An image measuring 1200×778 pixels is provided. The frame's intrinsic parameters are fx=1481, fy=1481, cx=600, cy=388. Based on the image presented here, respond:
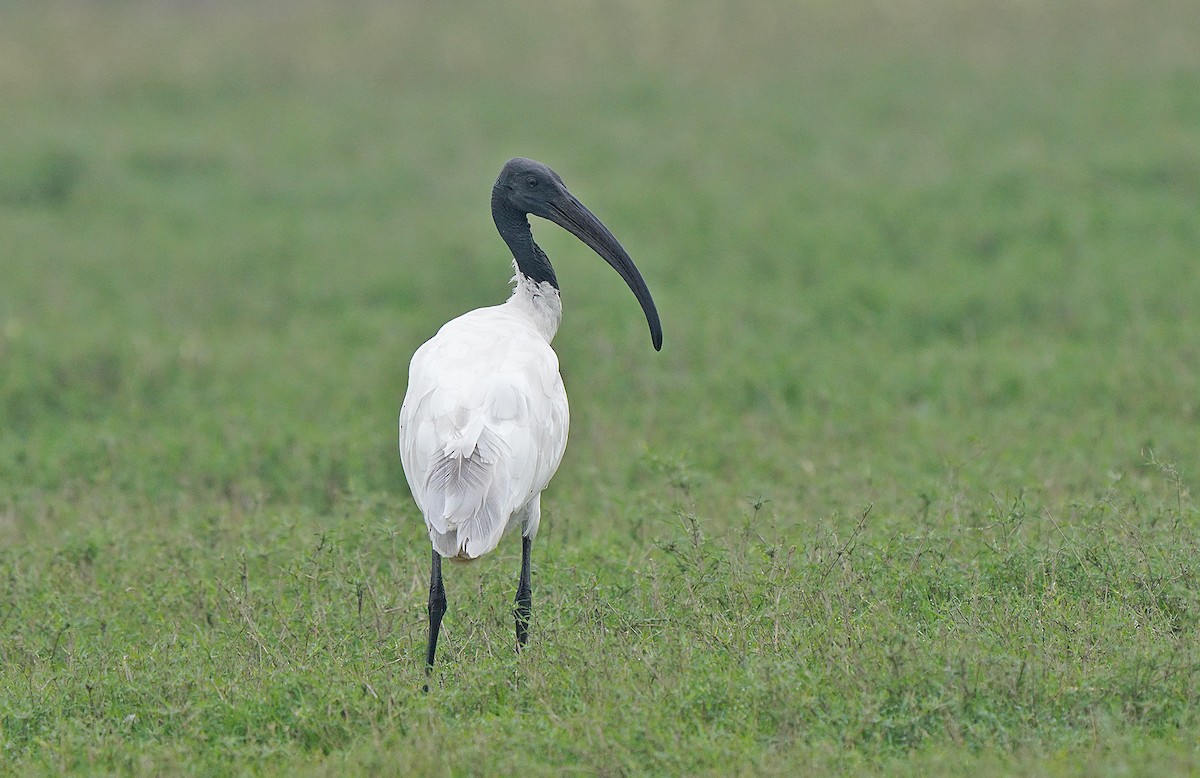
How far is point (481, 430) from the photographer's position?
15.2 ft

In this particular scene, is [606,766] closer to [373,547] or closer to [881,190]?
[373,547]

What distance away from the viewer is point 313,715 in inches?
169

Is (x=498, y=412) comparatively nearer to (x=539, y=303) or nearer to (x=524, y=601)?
(x=524, y=601)

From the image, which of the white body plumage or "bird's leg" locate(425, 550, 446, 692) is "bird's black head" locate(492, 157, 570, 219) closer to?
the white body plumage

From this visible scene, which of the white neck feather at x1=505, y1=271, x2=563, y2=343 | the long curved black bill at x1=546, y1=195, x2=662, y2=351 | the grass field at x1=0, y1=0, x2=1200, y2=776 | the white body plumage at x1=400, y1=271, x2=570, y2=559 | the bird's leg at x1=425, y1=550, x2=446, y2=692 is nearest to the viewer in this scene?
the grass field at x1=0, y1=0, x2=1200, y2=776

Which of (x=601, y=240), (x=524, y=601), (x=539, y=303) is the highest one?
(x=601, y=240)

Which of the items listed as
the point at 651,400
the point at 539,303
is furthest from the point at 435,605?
the point at 651,400

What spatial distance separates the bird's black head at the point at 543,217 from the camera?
561cm

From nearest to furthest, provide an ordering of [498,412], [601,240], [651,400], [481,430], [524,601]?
[481,430]
[498,412]
[524,601]
[601,240]
[651,400]

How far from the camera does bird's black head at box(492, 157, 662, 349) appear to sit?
18.4 ft

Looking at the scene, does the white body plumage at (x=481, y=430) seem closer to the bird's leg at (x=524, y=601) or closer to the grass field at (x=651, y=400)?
the bird's leg at (x=524, y=601)

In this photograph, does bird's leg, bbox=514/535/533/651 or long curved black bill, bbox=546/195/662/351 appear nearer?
bird's leg, bbox=514/535/533/651

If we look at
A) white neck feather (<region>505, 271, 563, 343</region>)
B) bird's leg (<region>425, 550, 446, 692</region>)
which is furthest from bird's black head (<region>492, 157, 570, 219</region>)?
bird's leg (<region>425, 550, 446, 692</region>)

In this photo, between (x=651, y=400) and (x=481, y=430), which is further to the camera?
(x=651, y=400)
